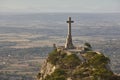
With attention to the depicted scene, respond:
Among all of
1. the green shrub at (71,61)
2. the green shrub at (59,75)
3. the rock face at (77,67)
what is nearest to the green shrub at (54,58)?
the rock face at (77,67)

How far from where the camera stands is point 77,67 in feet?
171

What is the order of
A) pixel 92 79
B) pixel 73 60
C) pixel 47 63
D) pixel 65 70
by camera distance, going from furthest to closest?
pixel 47 63 < pixel 73 60 < pixel 65 70 < pixel 92 79

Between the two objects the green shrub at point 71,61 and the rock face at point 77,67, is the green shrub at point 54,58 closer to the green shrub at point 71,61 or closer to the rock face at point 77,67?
the rock face at point 77,67

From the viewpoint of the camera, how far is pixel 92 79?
1715 inches

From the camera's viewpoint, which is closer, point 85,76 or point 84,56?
point 85,76

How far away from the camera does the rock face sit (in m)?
45.5

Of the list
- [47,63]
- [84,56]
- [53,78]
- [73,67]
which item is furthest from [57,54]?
[53,78]

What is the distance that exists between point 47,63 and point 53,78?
14.7 metres

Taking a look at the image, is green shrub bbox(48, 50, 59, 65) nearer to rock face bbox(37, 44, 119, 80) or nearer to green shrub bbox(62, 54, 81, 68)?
rock face bbox(37, 44, 119, 80)

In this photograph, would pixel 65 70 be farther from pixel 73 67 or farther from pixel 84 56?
pixel 84 56

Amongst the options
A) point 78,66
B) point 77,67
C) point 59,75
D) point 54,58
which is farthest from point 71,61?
point 59,75

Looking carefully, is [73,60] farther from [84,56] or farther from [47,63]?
[47,63]

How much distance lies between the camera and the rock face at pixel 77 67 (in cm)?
4553

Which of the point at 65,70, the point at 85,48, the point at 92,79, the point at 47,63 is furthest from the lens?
the point at 85,48
